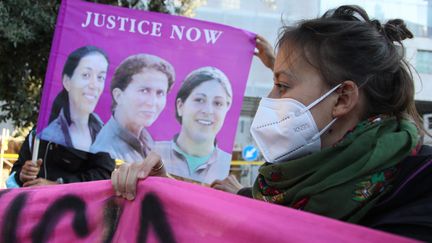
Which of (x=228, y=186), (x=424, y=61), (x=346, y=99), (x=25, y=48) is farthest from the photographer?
(x=424, y=61)

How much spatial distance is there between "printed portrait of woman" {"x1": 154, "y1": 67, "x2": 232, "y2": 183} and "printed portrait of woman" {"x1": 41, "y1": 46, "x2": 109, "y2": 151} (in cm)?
47

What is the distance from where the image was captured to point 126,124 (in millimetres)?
3318

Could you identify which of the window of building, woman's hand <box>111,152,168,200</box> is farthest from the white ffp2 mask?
the window of building

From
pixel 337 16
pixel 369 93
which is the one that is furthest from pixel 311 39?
pixel 369 93

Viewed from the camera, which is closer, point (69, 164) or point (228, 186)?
point (228, 186)

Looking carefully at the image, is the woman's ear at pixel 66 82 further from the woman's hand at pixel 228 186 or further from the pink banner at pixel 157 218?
the pink banner at pixel 157 218

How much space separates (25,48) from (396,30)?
5312 millimetres

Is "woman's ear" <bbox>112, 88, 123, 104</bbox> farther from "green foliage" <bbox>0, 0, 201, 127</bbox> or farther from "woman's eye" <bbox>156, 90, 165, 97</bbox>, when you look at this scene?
"green foliage" <bbox>0, 0, 201, 127</bbox>

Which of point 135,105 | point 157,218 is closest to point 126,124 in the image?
point 135,105

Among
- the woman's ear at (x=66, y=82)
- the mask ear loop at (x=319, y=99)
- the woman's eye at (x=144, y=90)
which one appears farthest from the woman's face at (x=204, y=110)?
the mask ear loop at (x=319, y=99)

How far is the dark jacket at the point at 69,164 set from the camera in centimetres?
339

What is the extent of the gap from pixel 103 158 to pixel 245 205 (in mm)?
2275

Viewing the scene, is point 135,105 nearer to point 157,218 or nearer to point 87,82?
point 87,82

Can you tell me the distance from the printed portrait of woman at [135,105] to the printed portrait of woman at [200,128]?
119 millimetres
